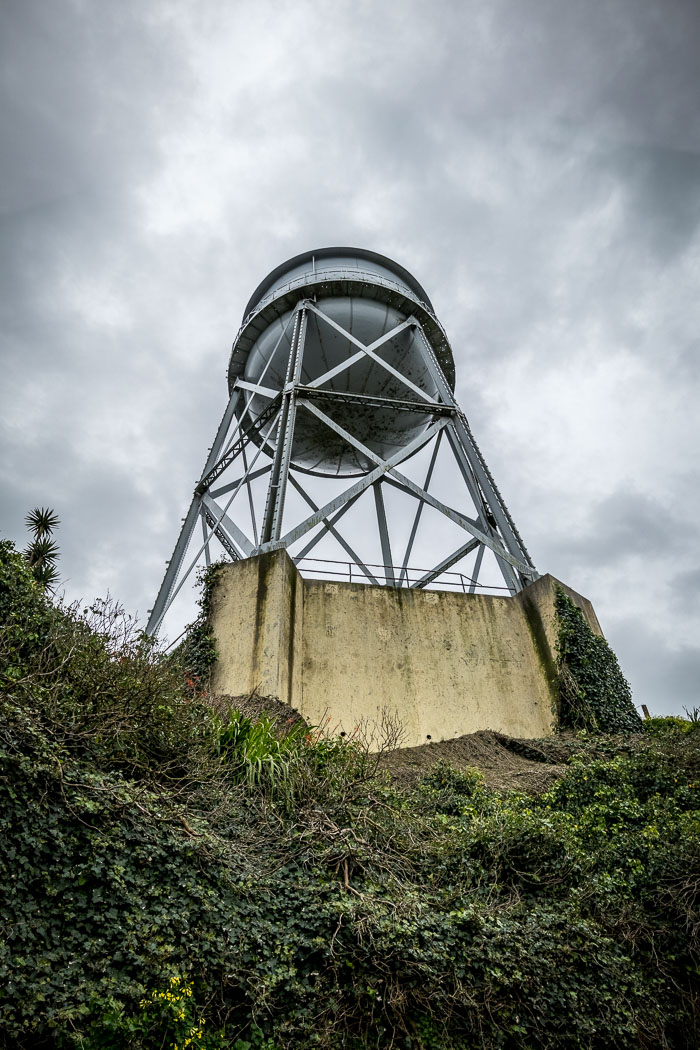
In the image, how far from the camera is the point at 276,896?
14.8 feet

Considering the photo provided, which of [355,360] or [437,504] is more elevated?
[355,360]

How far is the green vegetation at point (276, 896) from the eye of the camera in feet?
11.7

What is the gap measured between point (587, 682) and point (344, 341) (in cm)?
876

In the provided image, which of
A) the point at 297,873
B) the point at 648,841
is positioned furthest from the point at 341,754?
the point at 648,841

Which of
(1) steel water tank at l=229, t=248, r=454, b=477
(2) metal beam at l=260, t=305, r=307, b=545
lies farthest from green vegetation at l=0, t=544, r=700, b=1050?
(1) steel water tank at l=229, t=248, r=454, b=477

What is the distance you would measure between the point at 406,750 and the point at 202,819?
4.53 meters

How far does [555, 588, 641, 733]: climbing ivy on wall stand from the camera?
9.52m

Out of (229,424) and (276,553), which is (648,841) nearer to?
(276,553)

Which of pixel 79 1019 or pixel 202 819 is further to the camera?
pixel 202 819

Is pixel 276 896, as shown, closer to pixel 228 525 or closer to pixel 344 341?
pixel 228 525

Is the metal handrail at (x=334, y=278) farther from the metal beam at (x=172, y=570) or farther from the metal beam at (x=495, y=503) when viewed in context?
the metal beam at (x=172, y=570)

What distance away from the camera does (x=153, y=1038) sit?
3375mm

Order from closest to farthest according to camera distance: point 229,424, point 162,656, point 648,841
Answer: point 648,841, point 162,656, point 229,424

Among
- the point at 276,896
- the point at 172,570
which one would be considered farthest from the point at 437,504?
the point at 276,896
